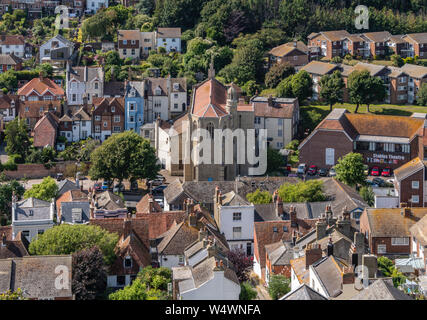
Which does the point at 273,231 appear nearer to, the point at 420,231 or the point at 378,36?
the point at 420,231

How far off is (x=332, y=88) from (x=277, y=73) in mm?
7509

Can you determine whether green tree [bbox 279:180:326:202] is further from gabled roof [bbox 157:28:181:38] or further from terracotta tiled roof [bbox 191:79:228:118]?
gabled roof [bbox 157:28:181:38]

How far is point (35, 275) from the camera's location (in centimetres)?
4181

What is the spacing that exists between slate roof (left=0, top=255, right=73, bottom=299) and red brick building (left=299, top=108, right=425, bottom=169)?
40366 mm

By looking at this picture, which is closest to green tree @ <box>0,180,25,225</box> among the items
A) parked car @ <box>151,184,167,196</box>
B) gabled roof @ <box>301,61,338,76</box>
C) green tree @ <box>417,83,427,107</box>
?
parked car @ <box>151,184,167,196</box>

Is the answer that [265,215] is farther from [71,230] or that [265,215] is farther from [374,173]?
[374,173]

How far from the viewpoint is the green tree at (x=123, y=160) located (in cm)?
7281

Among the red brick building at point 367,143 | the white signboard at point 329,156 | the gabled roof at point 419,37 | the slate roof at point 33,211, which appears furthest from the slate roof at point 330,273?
the gabled roof at point 419,37

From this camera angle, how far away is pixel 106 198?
6134cm

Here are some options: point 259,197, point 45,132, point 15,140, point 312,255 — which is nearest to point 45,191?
point 15,140

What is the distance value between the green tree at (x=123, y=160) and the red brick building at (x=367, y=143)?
14958mm

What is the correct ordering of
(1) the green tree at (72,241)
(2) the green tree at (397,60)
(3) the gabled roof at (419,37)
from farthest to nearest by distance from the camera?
1. (3) the gabled roof at (419,37)
2. (2) the green tree at (397,60)
3. (1) the green tree at (72,241)

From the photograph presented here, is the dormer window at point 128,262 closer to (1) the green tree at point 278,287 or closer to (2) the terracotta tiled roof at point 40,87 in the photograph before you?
(1) the green tree at point 278,287
